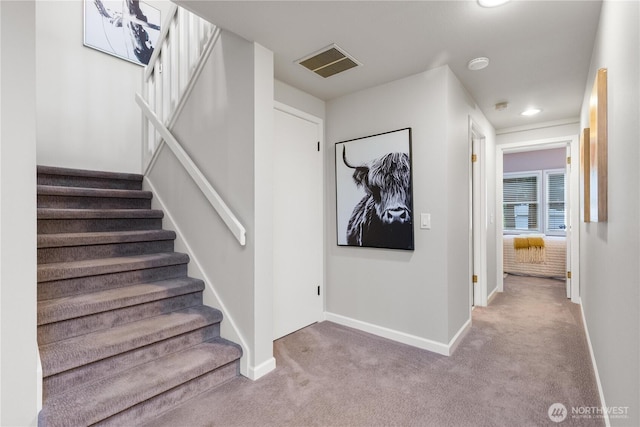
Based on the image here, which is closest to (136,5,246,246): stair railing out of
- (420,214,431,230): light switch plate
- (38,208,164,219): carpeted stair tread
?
(38,208,164,219): carpeted stair tread

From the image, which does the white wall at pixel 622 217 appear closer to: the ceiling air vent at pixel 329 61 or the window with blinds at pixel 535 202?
the ceiling air vent at pixel 329 61

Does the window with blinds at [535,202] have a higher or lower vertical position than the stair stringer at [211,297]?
higher

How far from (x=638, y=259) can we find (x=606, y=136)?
0.80 metres

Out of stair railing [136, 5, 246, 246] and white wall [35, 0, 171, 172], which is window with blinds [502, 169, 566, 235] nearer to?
stair railing [136, 5, 246, 246]

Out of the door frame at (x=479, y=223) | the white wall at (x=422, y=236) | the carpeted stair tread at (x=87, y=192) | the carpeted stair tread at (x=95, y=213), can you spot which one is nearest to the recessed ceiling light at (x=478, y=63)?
the white wall at (x=422, y=236)

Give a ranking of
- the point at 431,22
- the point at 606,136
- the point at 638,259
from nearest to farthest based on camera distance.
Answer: the point at 638,259
the point at 606,136
the point at 431,22

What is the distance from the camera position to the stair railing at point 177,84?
2320mm

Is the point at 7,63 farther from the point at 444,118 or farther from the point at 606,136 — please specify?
the point at 606,136

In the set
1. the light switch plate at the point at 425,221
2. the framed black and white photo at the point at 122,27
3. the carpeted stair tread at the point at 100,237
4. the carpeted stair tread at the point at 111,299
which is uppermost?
the framed black and white photo at the point at 122,27

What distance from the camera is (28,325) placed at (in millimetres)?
1366

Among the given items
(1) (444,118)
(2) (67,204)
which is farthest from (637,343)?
(2) (67,204)

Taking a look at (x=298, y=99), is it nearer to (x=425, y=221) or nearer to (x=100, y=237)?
(x=425, y=221)

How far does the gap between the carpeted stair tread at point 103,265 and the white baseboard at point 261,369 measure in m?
1.02

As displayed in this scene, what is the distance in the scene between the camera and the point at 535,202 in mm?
6891
